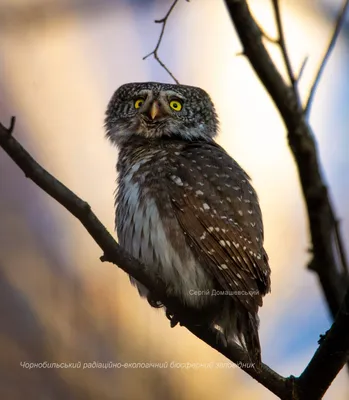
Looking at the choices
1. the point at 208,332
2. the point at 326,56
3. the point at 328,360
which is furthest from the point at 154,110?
the point at 326,56

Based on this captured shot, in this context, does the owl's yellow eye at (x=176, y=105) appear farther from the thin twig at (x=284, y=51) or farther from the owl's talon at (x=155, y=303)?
the thin twig at (x=284, y=51)

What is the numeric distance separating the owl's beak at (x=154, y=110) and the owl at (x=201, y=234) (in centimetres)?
32

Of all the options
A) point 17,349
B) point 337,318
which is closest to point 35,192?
point 17,349

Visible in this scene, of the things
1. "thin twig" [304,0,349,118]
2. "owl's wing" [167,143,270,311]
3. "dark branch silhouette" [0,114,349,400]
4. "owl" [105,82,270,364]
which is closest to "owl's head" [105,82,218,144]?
"owl" [105,82,270,364]

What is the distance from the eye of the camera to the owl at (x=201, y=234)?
3.12 metres

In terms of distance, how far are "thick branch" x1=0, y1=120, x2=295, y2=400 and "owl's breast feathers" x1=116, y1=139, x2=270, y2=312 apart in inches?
8.4

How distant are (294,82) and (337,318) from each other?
67 centimetres

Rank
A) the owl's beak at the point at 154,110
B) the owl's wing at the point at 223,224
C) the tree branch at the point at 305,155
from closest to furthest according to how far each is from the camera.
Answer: the tree branch at the point at 305,155 < the owl's wing at the point at 223,224 < the owl's beak at the point at 154,110

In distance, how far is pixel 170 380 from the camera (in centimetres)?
421

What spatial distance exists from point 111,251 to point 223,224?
33.7 inches

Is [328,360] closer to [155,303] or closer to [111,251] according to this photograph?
[111,251]

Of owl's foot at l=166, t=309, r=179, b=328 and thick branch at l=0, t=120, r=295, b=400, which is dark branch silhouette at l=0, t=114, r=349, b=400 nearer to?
thick branch at l=0, t=120, r=295, b=400

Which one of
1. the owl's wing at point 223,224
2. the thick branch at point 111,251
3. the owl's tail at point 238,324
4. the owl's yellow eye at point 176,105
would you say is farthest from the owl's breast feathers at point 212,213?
the owl's yellow eye at point 176,105

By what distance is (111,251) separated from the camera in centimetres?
247
